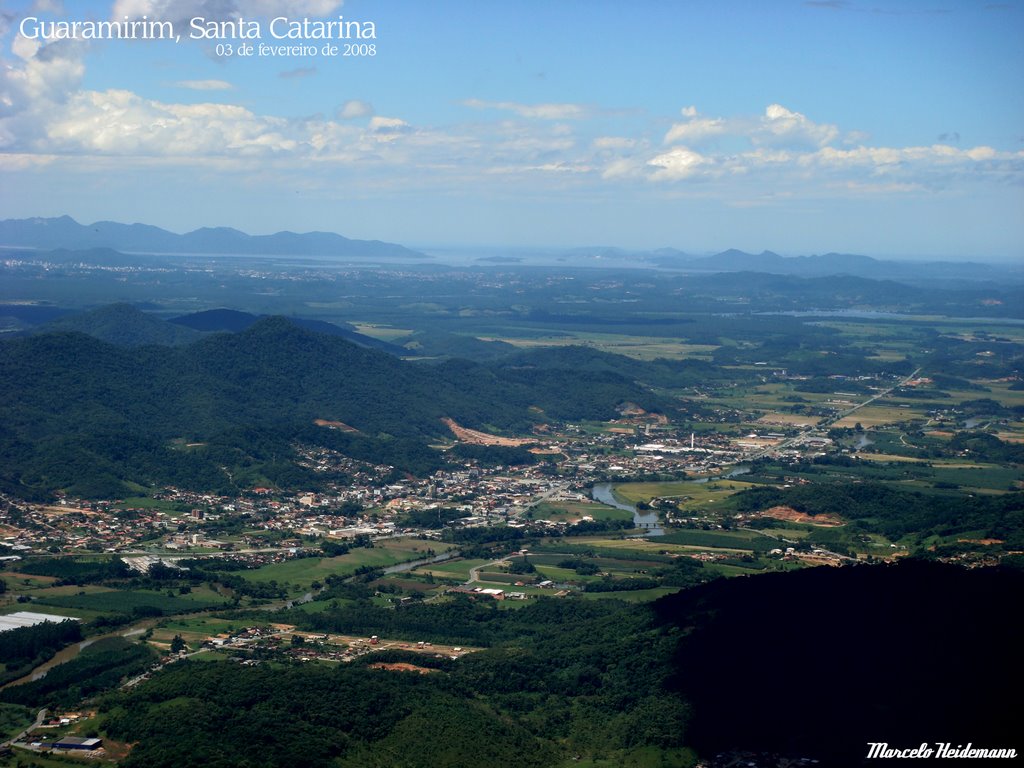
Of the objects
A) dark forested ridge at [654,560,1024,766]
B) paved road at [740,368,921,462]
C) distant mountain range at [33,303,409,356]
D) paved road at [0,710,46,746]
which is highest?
distant mountain range at [33,303,409,356]

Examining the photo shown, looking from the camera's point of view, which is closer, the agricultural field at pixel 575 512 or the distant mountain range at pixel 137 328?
the agricultural field at pixel 575 512

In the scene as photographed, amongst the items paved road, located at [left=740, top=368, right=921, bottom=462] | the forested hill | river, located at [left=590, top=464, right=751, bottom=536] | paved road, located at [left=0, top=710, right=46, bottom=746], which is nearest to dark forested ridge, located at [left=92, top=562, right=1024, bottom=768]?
paved road, located at [left=0, top=710, right=46, bottom=746]

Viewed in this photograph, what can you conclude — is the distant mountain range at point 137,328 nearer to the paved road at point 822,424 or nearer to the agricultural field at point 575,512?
the paved road at point 822,424

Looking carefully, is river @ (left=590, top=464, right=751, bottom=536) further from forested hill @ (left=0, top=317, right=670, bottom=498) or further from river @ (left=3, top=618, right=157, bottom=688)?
river @ (left=3, top=618, right=157, bottom=688)

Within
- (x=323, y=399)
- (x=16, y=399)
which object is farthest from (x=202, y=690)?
(x=323, y=399)

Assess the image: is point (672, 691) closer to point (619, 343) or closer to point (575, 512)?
point (575, 512)

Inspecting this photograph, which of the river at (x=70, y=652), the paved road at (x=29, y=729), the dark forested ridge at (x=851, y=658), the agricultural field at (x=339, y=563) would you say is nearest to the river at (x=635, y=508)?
the agricultural field at (x=339, y=563)

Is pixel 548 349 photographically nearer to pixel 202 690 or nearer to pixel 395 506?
pixel 395 506

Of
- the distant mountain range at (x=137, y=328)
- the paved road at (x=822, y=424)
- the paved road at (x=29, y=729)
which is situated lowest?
the paved road at (x=29, y=729)

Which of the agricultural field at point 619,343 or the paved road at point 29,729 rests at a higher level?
the agricultural field at point 619,343
